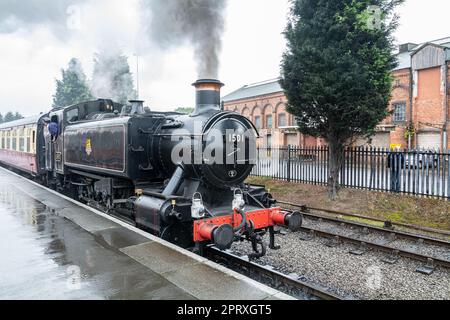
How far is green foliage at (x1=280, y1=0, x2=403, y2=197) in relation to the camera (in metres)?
9.79

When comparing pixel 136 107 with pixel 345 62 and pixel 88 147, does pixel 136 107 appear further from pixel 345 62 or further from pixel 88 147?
pixel 345 62

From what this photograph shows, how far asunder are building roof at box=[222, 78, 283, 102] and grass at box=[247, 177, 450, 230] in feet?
79.4

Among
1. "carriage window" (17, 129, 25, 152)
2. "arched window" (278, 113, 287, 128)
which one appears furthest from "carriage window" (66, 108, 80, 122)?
"arched window" (278, 113, 287, 128)

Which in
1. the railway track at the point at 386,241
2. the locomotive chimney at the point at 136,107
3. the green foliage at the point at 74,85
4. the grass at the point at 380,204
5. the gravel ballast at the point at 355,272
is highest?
the green foliage at the point at 74,85

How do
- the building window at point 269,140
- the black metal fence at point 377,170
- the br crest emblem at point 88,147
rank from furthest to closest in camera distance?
1. the building window at point 269,140
2. the black metal fence at point 377,170
3. the br crest emblem at point 88,147

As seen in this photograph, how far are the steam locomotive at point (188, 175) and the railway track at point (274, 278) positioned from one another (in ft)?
0.86

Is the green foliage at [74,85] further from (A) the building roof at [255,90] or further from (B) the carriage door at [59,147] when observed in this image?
(B) the carriage door at [59,147]

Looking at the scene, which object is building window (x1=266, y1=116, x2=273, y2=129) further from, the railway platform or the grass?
the railway platform

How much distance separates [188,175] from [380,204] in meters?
6.30

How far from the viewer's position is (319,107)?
10.5 metres

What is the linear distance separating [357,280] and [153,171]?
14.2 feet

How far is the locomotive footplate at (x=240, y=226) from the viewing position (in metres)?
5.07

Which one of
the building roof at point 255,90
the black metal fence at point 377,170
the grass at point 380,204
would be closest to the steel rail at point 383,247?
the grass at point 380,204
